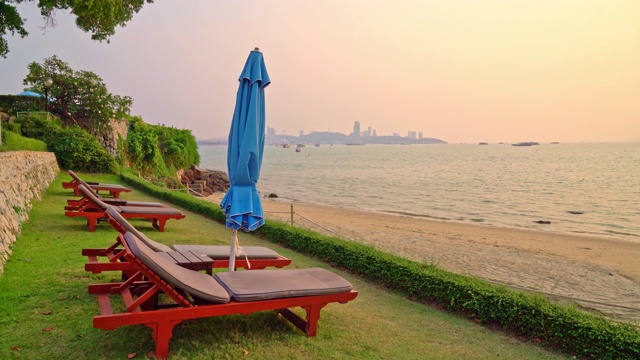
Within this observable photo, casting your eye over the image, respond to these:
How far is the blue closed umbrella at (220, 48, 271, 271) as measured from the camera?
4.78 m

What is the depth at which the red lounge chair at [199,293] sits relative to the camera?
10.9ft

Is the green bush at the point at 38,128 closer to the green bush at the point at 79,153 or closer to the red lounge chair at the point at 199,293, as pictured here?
the green bush at the point at 79,153

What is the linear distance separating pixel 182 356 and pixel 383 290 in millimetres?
3686

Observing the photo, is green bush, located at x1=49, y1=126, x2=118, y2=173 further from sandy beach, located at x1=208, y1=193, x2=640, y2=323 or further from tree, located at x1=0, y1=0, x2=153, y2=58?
sandy beach, located at x1=208, y1=193, x2=640, y2=323

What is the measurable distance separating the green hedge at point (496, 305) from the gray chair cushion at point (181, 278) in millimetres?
3340

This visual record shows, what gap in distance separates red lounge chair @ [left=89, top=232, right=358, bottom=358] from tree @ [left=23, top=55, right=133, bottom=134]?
2132 centimetres

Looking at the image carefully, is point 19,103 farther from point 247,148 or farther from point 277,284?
point 277,284

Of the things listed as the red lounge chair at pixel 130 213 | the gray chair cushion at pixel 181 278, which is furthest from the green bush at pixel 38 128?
the gray chair cushion at pixel 181 278

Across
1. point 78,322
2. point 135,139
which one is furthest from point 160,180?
point 78,322

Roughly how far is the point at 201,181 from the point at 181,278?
1264 inches

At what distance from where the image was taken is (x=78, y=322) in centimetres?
397

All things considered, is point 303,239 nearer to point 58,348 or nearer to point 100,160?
point 58,348

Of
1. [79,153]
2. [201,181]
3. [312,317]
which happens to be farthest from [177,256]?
[201,181]

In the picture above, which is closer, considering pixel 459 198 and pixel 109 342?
pixel 109 342
